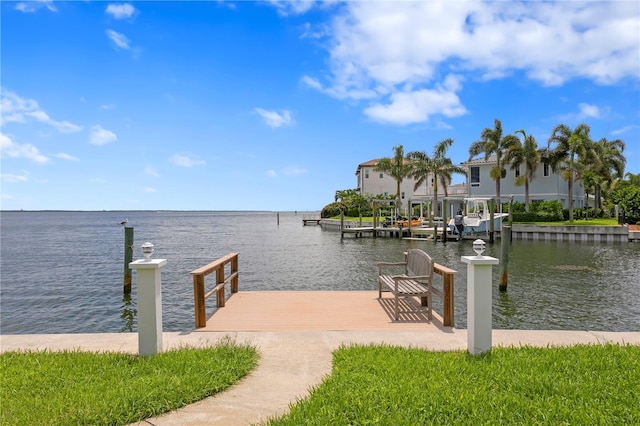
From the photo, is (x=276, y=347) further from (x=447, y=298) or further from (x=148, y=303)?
(x=447, y=298)

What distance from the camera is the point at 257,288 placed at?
55.6 feet

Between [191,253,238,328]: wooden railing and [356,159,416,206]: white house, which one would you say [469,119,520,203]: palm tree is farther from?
[191,253,238,328]: wooden railing

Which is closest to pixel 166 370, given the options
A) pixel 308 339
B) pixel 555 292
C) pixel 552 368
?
pixel 308 339

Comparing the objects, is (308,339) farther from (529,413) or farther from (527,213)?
(527,213)

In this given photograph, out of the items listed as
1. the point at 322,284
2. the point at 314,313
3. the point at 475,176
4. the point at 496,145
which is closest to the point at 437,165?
the point at 475,176

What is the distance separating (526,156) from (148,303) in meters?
44.2

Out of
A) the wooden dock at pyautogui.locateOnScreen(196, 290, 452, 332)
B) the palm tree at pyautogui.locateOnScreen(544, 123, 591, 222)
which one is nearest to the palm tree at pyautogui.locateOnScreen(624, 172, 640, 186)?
the palm tree at pyautogui.locateOnScreen(544, 123, 591, 222)

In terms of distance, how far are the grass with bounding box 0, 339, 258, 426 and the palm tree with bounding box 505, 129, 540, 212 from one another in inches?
1699

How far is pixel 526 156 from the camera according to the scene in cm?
4269

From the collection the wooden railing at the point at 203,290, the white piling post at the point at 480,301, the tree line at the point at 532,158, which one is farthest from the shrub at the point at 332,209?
the white piling post at the point at 480,301

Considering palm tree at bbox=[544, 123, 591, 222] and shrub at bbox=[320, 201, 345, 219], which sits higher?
palm tree at bbox=[544, 123, 591, 222]

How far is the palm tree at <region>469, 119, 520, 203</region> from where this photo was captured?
143 ft

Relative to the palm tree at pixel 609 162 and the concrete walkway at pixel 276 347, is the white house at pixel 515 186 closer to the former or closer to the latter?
the palm tree at pixel 609 162

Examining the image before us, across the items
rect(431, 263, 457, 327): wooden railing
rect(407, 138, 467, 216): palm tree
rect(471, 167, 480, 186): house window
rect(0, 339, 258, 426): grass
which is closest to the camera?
rect(0, 339, 258, 426): grass
